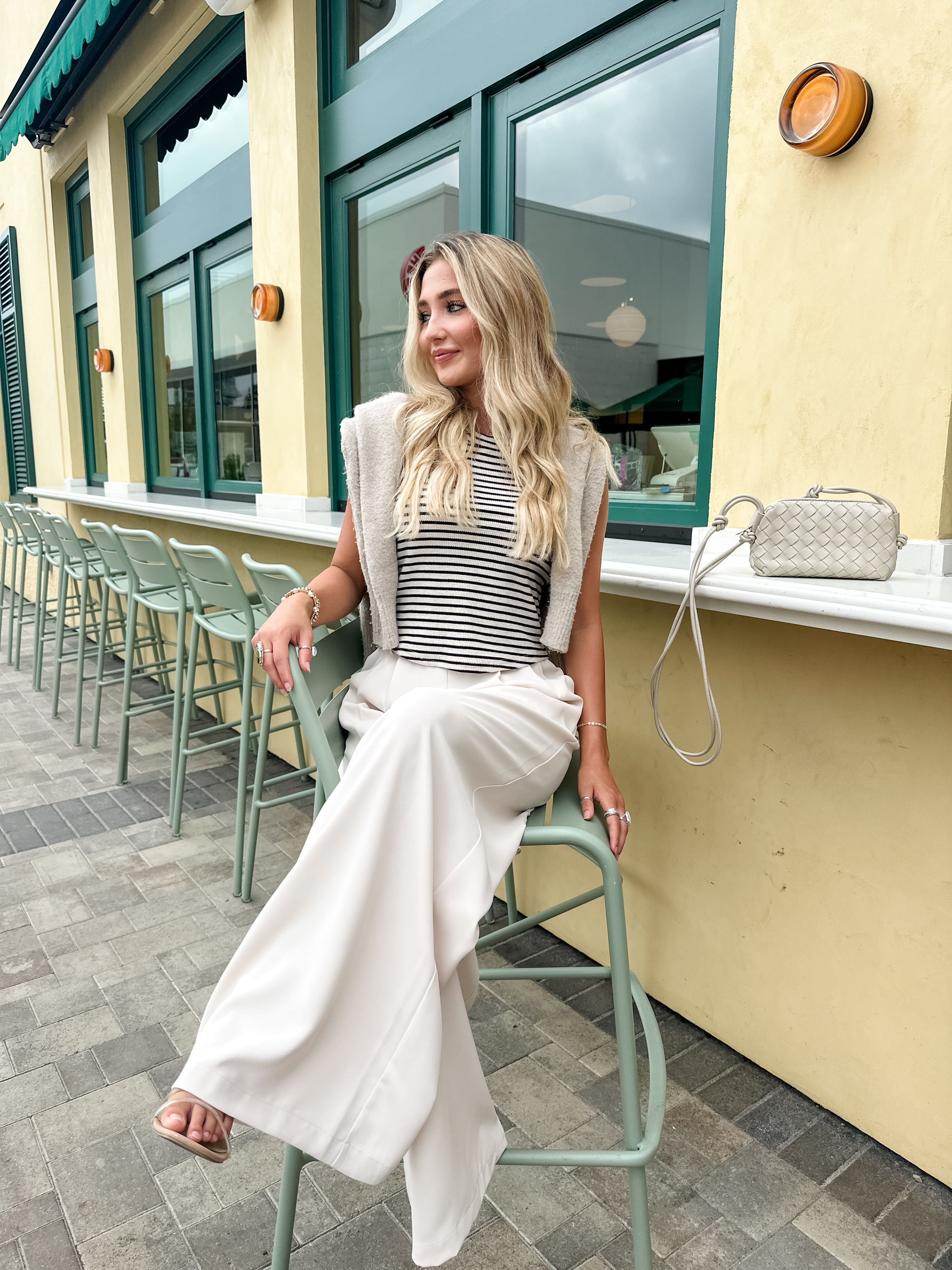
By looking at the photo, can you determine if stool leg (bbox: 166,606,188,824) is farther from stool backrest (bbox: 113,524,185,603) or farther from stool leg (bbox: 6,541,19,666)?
stool leg (bbox: 6,541,19,666)

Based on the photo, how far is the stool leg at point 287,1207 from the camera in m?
1.23

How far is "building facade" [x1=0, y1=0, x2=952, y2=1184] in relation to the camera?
140 centimetres

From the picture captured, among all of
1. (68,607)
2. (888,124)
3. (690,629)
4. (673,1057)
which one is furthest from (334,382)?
(68,607)

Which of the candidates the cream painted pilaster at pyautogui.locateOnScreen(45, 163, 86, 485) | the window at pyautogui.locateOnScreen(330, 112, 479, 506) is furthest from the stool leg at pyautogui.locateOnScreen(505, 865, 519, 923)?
the cream painted pilaster at pyautogui.locateOnScreen(45, 163, 86, 485)

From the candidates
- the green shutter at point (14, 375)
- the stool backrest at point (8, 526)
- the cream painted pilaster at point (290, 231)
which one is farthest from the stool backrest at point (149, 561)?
the green shutter at point (14, 375)

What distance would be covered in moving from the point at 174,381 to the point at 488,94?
3.30 metres

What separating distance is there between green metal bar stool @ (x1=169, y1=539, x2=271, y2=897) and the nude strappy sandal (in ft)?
4.07

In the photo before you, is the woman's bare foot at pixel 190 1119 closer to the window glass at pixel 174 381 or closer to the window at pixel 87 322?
the window glass at pixel 174 381

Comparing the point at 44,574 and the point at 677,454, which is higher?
the point at 677,454

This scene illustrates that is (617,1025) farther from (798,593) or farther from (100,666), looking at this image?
(100,666)

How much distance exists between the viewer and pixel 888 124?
1.39 metres

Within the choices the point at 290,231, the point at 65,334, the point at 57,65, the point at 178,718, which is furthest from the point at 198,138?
the point at 178,718

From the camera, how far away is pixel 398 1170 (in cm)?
153

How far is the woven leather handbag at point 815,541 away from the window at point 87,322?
5.65 m
